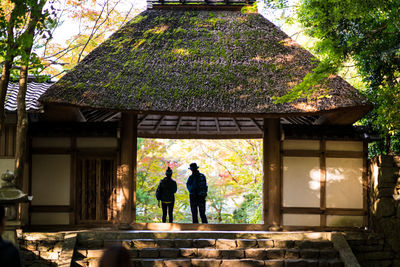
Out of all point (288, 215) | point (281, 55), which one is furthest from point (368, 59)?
point (288, 215)

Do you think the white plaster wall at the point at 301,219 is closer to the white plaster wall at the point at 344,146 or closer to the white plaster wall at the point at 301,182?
the white plaster wall at the point at 301,182

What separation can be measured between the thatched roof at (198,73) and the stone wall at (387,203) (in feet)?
3.52

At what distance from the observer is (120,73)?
10406 mm

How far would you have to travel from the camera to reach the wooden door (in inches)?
420

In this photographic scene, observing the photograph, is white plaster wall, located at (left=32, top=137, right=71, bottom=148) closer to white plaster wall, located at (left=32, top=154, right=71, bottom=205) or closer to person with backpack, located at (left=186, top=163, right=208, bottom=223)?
white plaster wall, located at (left=32, top=154, right=71, bottom=205)

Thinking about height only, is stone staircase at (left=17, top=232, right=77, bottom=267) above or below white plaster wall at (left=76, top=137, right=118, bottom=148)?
below

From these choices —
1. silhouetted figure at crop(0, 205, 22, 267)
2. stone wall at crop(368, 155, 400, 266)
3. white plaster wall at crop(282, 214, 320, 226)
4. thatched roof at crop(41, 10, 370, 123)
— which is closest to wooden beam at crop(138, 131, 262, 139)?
thatched roof at crop(41, 10, 370, 123)

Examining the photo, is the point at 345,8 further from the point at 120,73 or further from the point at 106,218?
the point at 106,218

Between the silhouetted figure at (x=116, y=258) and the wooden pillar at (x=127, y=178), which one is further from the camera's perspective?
the wooden pillar at (x=127, y=178)

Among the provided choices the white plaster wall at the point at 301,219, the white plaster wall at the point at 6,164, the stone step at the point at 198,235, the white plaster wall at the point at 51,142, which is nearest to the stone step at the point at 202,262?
the stone step at the point at 198,235

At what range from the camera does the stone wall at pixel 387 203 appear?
9844 mm

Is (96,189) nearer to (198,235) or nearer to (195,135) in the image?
(198,235)

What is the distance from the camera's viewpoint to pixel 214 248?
29.8 feet

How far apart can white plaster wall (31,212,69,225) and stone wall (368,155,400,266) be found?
5.86 meters
